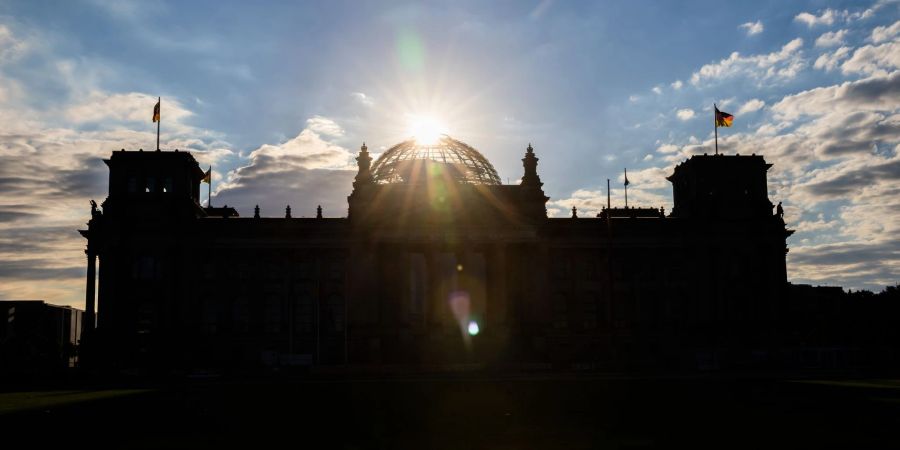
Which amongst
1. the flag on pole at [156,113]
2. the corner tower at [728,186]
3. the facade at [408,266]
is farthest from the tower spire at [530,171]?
the flag on pole at [156,113]

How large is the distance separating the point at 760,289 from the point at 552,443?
8259cm

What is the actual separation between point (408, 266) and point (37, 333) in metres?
66.3

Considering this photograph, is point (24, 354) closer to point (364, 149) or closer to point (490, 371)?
point (364, 149)

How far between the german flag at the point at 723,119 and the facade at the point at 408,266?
41.2 feet

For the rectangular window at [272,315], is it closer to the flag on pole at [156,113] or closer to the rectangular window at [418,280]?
the flag on pole at [156,113]

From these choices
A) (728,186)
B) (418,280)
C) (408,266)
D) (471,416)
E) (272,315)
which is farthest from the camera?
(418,280)

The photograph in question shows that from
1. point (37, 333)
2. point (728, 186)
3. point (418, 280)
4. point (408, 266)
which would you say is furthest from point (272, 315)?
point (728, 186)

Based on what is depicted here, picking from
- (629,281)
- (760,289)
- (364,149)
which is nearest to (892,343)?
(760,289)

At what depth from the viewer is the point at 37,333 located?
134125mm

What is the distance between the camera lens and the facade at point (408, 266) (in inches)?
3888

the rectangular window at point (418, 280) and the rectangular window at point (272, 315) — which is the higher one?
the rectangular window at point (418, 280)

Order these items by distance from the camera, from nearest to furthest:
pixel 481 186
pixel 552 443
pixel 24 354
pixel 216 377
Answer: pixel 552 443 → pixel 216 377 → pixel 481 186 → pixel 24 354

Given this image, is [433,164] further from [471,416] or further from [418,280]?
[471,416]

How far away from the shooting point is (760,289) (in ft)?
340
